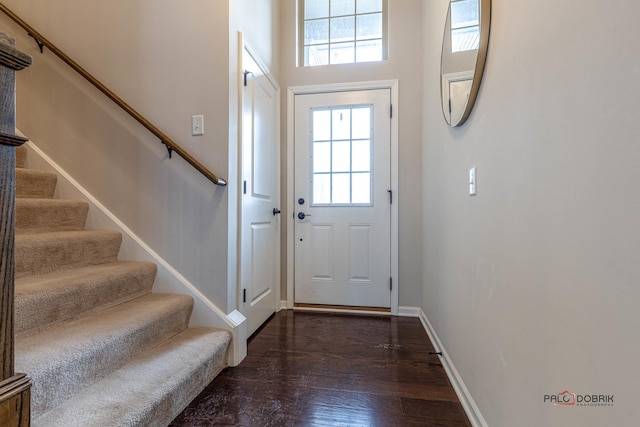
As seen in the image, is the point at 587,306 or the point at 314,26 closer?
the point at 587,306

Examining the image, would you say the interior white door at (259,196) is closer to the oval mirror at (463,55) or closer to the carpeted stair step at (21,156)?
the oval mirror at (463,55)

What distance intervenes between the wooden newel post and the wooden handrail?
39.6 inches

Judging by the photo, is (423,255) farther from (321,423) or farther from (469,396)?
(321,423)

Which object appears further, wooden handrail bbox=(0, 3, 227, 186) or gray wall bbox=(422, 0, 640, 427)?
wooden handrail bbox=(0, 3, 227, 186)

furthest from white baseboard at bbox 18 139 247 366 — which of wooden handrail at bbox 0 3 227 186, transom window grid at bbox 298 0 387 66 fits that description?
transom window grid at bbox 298 0 387 66

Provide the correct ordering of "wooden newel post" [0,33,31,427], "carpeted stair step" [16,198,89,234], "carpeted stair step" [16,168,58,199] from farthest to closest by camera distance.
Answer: "carpeted stair step" [16,168,58,199] → "carpeted stair step" [16,198,89,234] → "wooden newel post" [0,33,31,427]

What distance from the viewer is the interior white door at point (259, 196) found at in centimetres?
200

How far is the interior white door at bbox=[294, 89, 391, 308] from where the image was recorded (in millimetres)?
2646

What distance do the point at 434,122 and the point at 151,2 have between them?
6.43 ft

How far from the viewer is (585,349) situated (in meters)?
0.61

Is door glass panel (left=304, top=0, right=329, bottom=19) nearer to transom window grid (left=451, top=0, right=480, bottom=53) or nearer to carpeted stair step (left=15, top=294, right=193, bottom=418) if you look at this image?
transom window grid (left=451, top=0, right=480, bottom=53)

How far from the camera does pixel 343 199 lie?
2701 mm

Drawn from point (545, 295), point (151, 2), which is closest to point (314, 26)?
point (151, 2)

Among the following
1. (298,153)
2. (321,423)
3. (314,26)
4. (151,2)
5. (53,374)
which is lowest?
(321,423)
